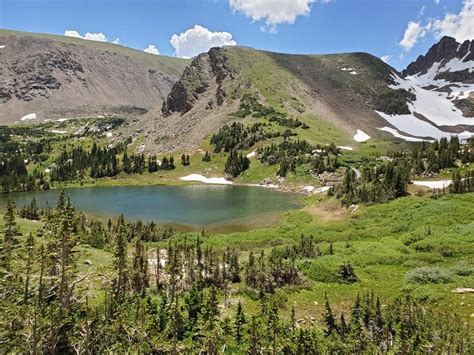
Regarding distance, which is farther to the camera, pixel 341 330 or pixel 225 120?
pixel 225 120

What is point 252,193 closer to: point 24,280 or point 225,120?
point 225,120

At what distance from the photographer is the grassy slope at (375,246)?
114ft

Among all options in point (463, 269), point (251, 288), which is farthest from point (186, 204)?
point (463, 269)

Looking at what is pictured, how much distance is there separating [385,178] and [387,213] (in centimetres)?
1582

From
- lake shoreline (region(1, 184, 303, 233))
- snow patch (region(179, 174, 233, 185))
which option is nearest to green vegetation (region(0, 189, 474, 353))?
lake shoreline (region(1, 184, 303, 233))

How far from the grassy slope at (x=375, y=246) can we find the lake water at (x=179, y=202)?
1615cm

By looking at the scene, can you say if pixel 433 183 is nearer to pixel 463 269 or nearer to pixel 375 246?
pixel 375 246

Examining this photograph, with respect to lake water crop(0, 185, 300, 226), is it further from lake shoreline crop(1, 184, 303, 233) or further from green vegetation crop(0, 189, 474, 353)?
green vegetation crop(0, 189, 474, 353)

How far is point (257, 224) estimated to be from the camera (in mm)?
78812

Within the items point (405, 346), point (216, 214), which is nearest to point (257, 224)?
point (216, 214)

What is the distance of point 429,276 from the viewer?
→ 3756 centimetres

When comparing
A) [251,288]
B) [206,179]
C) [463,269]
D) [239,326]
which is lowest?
[251,288]

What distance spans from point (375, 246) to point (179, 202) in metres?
64.9

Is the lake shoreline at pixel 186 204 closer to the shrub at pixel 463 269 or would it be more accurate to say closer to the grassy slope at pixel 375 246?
the grassy slope at pixel 375 246
